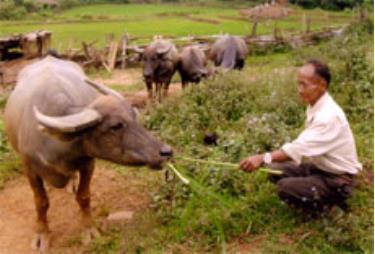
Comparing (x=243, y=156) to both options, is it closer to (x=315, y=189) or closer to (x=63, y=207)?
(x=315, y=189)

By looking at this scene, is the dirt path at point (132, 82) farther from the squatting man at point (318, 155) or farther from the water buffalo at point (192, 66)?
the squatting man at point (318, 155)

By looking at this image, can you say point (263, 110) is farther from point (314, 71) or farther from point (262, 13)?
point (262, 13)

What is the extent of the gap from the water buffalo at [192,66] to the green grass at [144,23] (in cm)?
908

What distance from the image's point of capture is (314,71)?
3594mm

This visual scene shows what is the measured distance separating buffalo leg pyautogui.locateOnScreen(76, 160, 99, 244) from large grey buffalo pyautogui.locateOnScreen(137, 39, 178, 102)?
198 inches

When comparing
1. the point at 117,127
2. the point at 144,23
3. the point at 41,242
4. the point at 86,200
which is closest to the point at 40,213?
the point at 41,242

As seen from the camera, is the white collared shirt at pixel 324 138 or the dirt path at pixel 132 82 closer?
the white collared shirt at pixel 324 138

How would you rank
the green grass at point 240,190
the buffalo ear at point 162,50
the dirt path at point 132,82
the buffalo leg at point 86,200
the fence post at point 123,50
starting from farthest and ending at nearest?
the fence post at point 123,50 < the dirt path at point 132,82 < the buffalo ear at point 162,50 < the buffalo leg at point 86,200 < the green grass at point 240,190

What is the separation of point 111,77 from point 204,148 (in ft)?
28.5

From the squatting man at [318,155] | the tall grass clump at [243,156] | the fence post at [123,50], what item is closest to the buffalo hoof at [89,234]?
the tall grass clump at [243,156]

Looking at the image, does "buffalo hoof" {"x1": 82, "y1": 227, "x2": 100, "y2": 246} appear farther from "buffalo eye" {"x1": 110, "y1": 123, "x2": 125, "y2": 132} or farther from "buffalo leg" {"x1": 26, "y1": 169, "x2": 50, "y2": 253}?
"buffalo eye" {"x1": 110, "y1": 123, "x2": 125, "y2": 132}

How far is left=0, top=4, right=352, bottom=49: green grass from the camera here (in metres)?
22.3

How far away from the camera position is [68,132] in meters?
3.67

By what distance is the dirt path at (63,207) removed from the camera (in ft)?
15.2
